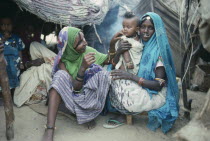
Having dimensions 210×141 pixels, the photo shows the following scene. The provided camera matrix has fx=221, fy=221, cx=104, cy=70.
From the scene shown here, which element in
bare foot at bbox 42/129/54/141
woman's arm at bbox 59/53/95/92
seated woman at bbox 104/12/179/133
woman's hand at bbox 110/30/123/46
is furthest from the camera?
woman's hand at bbox 110/30/123/46

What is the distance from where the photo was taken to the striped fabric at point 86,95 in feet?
8.65

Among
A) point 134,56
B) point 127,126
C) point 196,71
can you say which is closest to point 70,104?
point 127,126

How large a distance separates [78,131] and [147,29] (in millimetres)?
1558

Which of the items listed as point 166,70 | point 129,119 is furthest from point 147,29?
point 129,119

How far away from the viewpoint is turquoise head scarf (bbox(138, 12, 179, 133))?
270 cm

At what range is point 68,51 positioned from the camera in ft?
9.47

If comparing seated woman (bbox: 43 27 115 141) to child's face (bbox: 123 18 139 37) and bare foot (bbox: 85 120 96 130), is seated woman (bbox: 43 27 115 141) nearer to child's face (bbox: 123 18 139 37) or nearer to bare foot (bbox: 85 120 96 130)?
bare foot (bbox: 85 120 96 130)

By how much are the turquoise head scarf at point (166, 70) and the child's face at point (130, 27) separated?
0.73 ft

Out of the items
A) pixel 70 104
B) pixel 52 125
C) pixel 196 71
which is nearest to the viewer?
pixel 52 125

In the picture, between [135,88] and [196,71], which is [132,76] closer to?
[135,88]

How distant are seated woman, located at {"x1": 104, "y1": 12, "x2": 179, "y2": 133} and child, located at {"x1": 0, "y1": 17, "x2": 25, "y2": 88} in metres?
1.65

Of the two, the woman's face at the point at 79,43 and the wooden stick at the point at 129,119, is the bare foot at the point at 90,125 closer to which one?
the wooden stick at the point at 129,119

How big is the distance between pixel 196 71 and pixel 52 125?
11.5 feet

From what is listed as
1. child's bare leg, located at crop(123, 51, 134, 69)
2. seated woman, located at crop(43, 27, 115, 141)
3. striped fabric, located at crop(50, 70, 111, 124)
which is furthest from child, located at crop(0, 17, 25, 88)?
child's bare leg, located at crop(123, 51, 134, 69)
